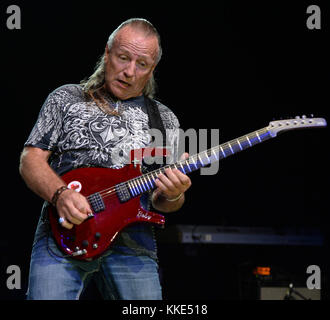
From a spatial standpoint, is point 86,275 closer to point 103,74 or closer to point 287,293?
point 103,74

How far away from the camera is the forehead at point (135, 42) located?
266 centimetres

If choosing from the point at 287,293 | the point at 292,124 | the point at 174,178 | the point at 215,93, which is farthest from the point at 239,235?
the point at 174,178

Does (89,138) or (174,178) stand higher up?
(89,138)

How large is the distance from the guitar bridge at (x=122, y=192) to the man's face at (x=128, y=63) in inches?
22.9

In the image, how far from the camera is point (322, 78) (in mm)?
5027

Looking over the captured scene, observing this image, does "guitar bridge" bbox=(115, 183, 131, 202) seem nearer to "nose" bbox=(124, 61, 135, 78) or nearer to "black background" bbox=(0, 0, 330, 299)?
"nose" bbox=(124, 61, 135, 78)

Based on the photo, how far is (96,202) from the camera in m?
2.30

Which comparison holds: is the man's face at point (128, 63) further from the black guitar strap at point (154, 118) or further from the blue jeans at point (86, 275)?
the blue jeans at point (86, 275)

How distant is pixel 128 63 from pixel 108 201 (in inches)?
33.2

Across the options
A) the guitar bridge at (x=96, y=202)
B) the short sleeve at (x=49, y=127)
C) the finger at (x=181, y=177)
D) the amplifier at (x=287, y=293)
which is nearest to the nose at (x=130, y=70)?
the short sleeve at (x=49, y=127)

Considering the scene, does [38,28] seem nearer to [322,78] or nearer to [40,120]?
[40,120]

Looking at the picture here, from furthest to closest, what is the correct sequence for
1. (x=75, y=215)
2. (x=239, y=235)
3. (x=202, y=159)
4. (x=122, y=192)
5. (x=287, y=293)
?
(x=239, y=235) < (x=287, y=293) < (x=202, y=159) < (x=122, y=192) < (x=75, y=215)

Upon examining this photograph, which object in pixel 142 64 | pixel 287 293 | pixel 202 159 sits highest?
pixel 142 64
